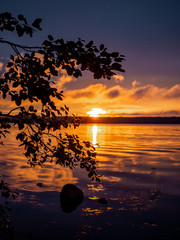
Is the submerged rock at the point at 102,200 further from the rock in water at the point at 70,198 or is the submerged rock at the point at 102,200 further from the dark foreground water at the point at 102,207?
the rock in water at the point at 70,198

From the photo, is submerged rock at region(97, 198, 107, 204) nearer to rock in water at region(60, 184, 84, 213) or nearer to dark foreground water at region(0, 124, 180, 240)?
dark foreground water at region(0, 124, 180, 240)

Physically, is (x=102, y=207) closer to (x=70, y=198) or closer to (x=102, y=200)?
(x=102, y=200)

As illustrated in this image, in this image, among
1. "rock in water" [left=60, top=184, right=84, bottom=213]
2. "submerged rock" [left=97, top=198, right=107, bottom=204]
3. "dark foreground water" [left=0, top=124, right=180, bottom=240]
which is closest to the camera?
"dark foreground water" [left=0, top=124, right=180, bottom=240]

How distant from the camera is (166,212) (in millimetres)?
10492

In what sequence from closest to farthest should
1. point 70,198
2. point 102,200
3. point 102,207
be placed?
1. point 102,207
2. point 70,198
3. point 102,200

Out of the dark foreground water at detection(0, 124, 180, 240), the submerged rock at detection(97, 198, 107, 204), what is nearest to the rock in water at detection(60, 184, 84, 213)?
the dark foreground water at detection(0, 124, 180, 240)

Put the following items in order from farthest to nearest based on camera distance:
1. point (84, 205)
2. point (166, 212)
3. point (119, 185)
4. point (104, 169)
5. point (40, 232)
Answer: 1. point (104, 169)
2. point (119, 185)
3. point (84, 205)
4. point (166, 212)
5. point (40, 232)

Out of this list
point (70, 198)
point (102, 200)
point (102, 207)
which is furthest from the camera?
point (102, 200)

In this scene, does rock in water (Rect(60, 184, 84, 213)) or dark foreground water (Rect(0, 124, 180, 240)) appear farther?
rock in water (Rect(60, 184, 84, 213))

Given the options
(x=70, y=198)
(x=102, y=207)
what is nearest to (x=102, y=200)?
(x=102, y=207)

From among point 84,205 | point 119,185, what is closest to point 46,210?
point 84,205

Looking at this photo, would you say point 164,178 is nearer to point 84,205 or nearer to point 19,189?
point 84,205

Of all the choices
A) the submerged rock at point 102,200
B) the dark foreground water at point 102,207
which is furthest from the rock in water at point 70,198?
the submerged rock at point 102,200

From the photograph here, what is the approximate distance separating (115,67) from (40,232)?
786cm
